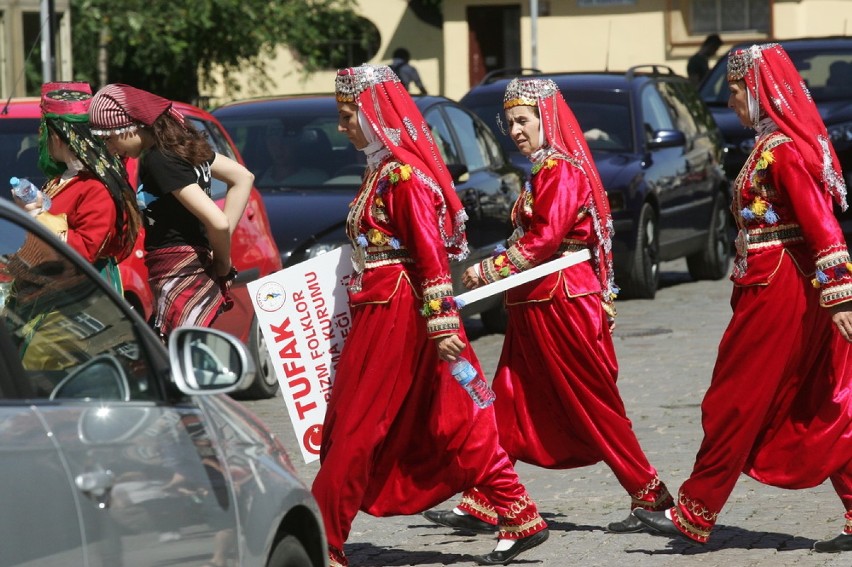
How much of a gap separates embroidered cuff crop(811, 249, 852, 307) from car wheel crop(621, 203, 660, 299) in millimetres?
8187

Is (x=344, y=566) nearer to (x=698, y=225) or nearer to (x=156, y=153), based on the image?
(x=156, y=153)

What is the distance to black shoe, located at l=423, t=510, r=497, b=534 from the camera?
708 cm

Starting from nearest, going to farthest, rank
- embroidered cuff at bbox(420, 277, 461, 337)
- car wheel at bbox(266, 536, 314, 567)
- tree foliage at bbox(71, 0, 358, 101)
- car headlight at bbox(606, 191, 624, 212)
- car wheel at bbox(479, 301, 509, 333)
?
car wheel at bbox(266, 536, 314, 567)
embroidered cuff at bbox(420, 277, 461, 337)
car wheel at bbox(479, 301, 509, 333)
car headlight at bbox(606, 191, 624, 212)
tree foliage at bbox(71, 0, 358, 101)

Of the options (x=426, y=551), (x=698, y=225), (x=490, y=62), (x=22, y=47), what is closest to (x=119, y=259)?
(x=426, y=551)

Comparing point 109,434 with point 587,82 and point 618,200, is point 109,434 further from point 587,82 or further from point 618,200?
point 587,82

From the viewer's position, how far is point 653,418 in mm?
9664

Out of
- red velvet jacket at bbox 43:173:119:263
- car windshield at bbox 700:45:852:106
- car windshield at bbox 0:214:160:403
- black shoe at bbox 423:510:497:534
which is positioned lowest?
car windshield at bbox 700:45:852:106

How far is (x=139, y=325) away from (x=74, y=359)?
0.26 metres

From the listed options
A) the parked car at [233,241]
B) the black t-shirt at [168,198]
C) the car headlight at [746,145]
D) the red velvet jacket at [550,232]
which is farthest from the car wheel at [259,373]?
the car headlight at [746,145]

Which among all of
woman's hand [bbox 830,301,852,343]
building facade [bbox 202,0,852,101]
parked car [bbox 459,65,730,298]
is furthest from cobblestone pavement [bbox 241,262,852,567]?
building facade [bbox 202,0,852,101]

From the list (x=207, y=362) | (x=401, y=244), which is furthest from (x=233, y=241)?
(x=207, y=362)

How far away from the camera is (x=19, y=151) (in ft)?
30.0

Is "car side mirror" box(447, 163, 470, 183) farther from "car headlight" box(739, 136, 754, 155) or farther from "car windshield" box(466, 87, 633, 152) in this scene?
"car headlight" box(739, 136, 754, 155)

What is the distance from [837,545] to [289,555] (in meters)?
2.83
